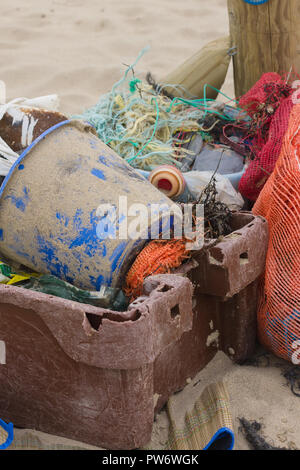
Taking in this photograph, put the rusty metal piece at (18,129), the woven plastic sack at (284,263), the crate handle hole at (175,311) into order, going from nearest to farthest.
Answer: the crate handle hole at (175,311) < the woven plastic sack at (284,263) < the rusty metal piece at (18,129)

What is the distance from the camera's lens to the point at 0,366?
2080mm

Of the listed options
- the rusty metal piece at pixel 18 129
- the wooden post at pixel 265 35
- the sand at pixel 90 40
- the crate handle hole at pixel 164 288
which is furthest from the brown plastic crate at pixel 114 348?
the sand at pixel 90 40

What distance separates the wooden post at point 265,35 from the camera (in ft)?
11.1

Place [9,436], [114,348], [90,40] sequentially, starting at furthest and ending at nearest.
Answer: [90,40] → [9,436] → [114,348]

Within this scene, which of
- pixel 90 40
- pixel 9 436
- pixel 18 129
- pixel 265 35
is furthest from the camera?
pixel 90 40

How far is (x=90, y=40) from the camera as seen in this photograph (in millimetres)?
6527

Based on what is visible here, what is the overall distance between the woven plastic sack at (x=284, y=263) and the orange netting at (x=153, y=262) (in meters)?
0.40

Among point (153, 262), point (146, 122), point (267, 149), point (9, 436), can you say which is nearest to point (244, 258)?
point (153, 262)

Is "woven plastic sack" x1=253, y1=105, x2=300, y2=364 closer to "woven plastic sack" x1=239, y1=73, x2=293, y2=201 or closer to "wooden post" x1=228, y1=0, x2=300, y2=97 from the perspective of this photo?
"woven plastic sack" x1=239, y1=73, x2=293, y2=201

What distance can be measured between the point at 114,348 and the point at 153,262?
454 millimetres

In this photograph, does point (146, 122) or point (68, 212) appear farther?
point (146, 122)

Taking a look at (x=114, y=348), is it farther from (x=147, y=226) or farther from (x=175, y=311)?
(x=147, y=226)

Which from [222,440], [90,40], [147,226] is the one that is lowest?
[222,440]

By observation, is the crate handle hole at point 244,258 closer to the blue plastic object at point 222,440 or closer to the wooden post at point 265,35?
the blue plastic object at point 222,440
